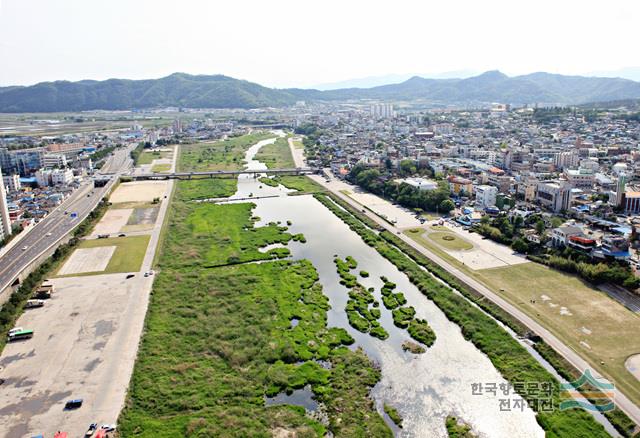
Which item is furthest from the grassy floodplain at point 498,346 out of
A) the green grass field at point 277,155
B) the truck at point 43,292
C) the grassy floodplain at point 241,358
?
the green grass field at point 277,155

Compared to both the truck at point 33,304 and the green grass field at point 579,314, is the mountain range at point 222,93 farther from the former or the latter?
the truck at point 33,304

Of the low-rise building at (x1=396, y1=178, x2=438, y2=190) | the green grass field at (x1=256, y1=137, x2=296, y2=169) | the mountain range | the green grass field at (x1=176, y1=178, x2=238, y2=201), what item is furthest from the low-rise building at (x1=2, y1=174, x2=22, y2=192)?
the mountain range

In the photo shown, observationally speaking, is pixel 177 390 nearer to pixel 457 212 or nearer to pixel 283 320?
pixel 283 320

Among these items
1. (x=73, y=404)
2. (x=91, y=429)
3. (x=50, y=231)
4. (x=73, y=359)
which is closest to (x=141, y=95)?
(x=50, y=231)

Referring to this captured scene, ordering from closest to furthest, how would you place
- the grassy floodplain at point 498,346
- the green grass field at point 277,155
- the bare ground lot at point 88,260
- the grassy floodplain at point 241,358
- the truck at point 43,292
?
the grassy floodplain at point 498,346 < the grassy floodplain at point 241,358 < the truck at point 43,292 < the bare ground lot at point 88,260 < the green grass field at point 277,155

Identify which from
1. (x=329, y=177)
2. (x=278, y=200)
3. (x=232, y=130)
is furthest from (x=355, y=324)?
(x=232, y=130)
